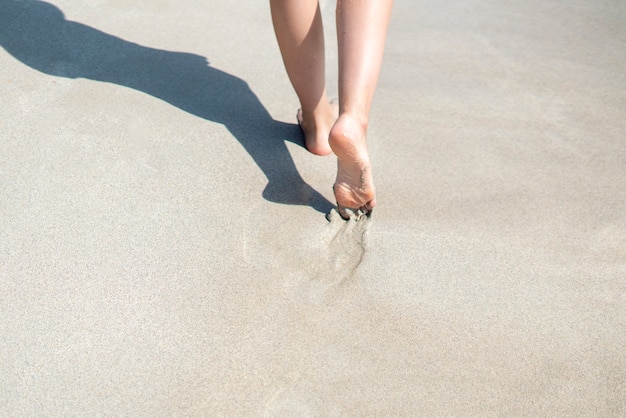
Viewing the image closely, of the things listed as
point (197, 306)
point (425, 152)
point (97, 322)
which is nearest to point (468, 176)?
point (425, 152)

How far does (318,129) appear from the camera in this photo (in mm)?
1625

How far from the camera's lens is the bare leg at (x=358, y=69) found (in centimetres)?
132

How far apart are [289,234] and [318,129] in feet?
1.12

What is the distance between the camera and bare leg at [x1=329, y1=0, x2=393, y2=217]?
51.9 inches

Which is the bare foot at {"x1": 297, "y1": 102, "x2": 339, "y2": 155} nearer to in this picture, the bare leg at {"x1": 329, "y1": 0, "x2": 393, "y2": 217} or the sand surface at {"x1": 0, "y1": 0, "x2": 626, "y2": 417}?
the sand surface at {"x1": 0, "y1": 0, "x2": 626, "y2": 417}

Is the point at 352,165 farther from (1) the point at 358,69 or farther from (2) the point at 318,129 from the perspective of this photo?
(2) the point at 318,129

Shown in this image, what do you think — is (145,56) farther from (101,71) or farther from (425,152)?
(425,152)

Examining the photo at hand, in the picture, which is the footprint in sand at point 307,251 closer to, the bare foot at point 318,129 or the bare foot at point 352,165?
the bare foot at point 352,165

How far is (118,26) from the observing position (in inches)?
82.6

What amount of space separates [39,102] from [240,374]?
0.99 m

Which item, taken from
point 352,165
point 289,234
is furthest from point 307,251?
point 352,165

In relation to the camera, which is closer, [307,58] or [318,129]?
[307,58]

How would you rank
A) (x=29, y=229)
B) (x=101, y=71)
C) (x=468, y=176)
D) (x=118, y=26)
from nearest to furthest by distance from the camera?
(x=29, y=229) < (x=468, y=176) < (x=101, y=71) < (x=118, y=26)

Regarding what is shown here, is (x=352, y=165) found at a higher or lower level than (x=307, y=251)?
higher
